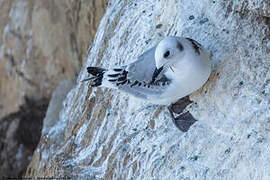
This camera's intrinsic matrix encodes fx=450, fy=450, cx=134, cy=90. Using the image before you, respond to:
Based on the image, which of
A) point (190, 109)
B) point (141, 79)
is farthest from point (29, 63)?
point (190, 109)

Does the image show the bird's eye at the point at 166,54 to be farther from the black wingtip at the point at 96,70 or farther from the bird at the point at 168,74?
the black wingtip at the point at 96,70

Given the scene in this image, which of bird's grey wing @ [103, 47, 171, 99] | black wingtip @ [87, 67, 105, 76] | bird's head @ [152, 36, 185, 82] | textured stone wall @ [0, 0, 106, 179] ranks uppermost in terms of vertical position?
bird's head @ [152, 36, 185, 82]

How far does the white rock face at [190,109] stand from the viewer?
3033mm

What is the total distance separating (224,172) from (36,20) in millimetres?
4252

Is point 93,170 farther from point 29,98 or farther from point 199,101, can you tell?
point 29,98

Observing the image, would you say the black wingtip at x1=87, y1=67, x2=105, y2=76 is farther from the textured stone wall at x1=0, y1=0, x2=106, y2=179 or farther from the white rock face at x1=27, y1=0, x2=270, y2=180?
the textured stone wall at x1=0, y1=0, x2=106, y2=179

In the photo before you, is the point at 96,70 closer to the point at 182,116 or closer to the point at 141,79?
the point at 141,79

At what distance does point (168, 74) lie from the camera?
3.22m

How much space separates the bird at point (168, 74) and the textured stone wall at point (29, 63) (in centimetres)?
235

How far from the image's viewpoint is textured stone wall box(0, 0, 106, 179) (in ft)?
20.1

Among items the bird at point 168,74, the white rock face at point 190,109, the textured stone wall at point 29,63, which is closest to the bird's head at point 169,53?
the bird at point 168,74

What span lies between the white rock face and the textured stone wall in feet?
5.52

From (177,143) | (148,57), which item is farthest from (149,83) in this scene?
(177,143)

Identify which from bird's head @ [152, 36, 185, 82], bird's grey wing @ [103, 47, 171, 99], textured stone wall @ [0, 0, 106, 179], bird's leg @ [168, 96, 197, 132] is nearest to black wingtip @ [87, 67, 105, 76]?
bird's grey wing @ [103, 47, 171, 99]
